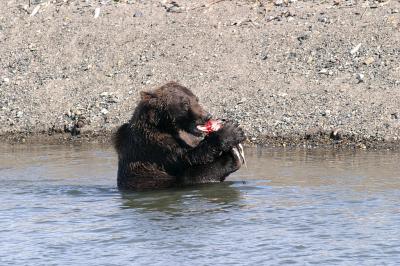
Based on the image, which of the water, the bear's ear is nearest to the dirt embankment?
the water

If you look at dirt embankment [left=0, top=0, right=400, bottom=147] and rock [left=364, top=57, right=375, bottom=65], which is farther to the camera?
rock [left=364, top=57, right=375, bottom=65]

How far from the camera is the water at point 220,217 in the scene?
26.8ft

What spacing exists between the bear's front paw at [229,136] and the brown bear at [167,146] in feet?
0.42

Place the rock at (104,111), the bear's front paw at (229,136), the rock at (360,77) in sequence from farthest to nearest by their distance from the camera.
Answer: the rock at (104,111)
the rock at (360,77)
the bear's front paw at (229,136)

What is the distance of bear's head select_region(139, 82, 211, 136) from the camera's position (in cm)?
1066

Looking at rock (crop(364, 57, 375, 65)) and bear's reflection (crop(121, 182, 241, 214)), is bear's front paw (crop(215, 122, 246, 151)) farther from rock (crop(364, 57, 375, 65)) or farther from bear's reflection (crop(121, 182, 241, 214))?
rock (crop(364, 57, 375, 65))

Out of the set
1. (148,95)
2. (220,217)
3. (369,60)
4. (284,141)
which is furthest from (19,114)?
(220,217)

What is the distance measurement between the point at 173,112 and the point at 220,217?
1673mm

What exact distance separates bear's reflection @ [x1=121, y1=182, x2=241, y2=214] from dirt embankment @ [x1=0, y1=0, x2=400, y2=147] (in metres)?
3.36

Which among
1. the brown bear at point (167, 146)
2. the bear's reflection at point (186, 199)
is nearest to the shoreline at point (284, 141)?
the bear's reflection at point (186, 199)

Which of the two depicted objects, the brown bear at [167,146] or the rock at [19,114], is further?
the rock at [19,114]

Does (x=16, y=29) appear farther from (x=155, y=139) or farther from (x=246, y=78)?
(x=155, y=139)

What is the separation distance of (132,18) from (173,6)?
0.78 metres

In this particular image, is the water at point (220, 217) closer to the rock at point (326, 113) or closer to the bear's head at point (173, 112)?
the bear's head at point (173, 112)
